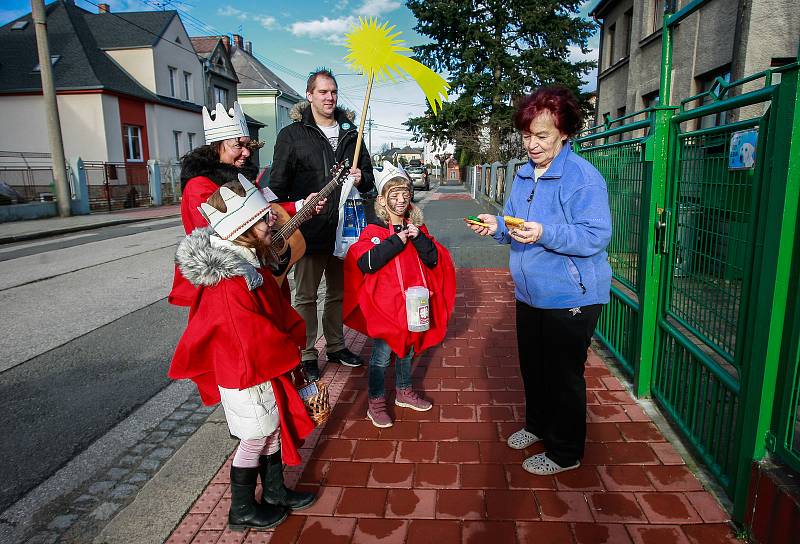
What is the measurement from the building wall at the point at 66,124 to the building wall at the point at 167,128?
298 cm

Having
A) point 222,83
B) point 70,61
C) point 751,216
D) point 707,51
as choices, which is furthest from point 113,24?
point 751,216

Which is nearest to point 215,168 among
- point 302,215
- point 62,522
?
point 302,215

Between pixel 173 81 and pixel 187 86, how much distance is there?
5.64 ft

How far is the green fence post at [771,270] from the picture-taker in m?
1.95

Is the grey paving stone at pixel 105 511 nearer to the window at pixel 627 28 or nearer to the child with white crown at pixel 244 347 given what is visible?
the child with white crown at pixel 244 347

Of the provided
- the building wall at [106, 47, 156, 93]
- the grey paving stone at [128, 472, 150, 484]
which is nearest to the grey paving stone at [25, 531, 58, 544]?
the grey paving stone at [128, 472, 150, 484]

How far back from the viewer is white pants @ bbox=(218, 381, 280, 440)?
88.5 inches

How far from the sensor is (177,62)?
2995 centimetres

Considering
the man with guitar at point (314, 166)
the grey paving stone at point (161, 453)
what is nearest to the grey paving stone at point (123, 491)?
the grey paving stone at point (161, 453)

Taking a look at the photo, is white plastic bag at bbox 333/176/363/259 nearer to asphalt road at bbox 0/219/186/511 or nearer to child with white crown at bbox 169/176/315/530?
child with white crown at bbox 169/176/315/530

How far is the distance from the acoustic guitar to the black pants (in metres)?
1.29

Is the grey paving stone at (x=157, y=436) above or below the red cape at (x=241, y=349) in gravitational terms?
below

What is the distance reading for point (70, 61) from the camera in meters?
24.8

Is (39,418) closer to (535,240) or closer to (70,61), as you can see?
(535,240)
